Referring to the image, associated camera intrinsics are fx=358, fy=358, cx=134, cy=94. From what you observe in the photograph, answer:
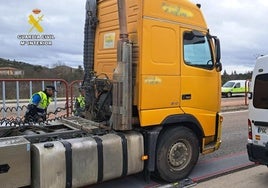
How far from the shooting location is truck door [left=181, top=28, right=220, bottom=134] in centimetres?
630

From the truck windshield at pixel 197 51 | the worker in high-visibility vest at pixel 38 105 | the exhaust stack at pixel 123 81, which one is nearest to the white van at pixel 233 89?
the worker in high-visibility vest at pixel 38 105

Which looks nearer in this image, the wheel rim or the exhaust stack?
the exhaust stack

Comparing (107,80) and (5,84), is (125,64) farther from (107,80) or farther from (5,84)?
(5,84)

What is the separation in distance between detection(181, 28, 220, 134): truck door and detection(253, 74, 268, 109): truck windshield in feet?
2.63

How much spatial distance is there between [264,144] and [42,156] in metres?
3.60

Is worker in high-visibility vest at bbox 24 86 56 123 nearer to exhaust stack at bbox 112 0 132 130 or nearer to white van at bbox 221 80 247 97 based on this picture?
exhaust stack at bbox 112 0 132 130

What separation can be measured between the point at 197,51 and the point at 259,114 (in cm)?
156

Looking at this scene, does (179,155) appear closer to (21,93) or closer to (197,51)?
(197,51)

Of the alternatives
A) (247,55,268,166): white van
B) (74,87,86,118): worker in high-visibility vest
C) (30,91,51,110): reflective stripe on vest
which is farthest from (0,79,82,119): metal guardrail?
(247,55,268,166): white van

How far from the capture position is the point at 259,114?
6105 millimetres

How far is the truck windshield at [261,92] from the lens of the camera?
6.05 meters

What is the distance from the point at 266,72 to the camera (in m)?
6.01

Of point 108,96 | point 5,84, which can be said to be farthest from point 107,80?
point 5,84

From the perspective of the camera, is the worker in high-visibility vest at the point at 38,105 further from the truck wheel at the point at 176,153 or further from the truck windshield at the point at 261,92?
the truck windshield at the point at 261,92
